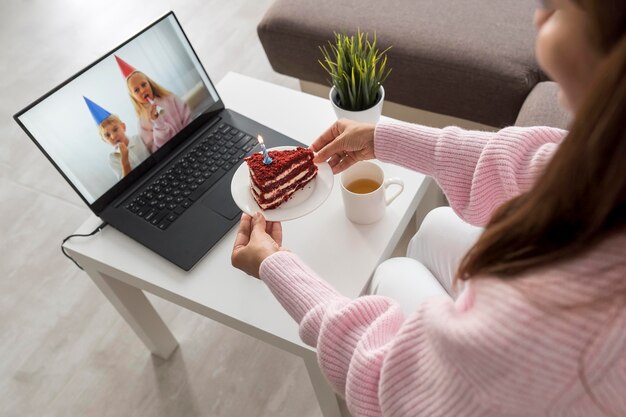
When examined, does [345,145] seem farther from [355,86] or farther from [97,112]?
[97,112]

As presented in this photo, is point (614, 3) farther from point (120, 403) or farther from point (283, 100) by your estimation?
point (120, 403)

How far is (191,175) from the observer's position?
46.5 inches

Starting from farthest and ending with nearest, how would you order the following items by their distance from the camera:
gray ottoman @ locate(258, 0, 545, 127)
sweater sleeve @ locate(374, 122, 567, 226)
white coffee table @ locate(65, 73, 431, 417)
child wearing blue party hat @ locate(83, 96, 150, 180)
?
gray ottoman @ locate(258, 0, 545, 127)
child wearing blue party hat @ locate(83, 96, 150, 180)
white coffee table @ locate(65, 73, 431, 417)
sweater sleeve @ locate(374, 122, 567, 226)

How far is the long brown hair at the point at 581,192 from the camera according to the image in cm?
43

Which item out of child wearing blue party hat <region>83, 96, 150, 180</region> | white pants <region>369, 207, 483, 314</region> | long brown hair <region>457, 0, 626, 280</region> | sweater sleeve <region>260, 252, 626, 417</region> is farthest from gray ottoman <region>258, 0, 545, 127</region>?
long brown hair <region>457, 0, 626, 280</region>

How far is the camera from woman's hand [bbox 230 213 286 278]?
0.94 metres

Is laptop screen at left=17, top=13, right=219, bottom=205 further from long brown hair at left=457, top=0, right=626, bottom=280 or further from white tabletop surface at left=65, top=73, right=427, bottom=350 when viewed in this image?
long brown hair at left=457, top=0, right=626, bottom=280

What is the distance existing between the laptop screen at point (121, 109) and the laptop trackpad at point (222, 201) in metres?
0.17

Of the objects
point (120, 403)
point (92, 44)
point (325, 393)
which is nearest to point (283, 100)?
point (325, 393)

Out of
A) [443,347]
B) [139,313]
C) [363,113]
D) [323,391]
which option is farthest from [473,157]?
[139,313]

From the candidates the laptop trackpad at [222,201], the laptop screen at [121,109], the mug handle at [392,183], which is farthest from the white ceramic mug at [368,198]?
the laptop screen at [121,109]

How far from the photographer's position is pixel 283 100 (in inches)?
53.2

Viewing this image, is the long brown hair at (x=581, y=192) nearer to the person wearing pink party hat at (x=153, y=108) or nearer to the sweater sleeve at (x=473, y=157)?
the sweater sleeve at (x=473, y=157)

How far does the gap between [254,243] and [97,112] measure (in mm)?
445
